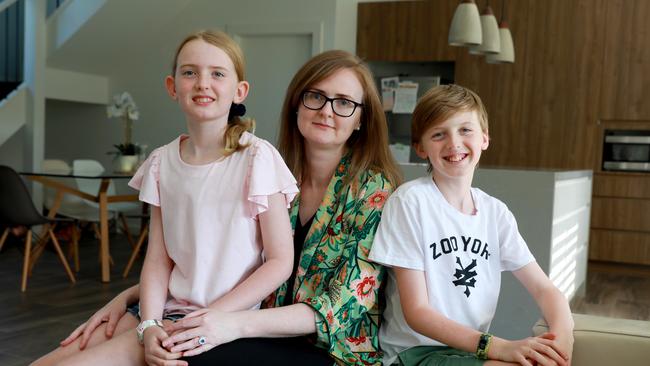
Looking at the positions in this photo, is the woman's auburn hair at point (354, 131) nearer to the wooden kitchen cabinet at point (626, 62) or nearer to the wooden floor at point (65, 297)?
the wooden floor at point (65, 297)

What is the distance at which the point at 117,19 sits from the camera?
682 cm

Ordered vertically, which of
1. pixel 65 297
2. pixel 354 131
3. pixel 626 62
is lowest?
pixel 65 297

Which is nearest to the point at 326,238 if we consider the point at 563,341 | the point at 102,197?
the point at 563,341

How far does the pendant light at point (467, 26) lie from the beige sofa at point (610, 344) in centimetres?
255

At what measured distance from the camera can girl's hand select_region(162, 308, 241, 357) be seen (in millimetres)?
1206

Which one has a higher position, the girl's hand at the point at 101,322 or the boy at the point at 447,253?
the boy at the point at 447,253

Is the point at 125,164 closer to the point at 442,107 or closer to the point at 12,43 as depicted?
the point at 12,43

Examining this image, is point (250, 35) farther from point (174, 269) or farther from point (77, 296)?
point (174, 269)

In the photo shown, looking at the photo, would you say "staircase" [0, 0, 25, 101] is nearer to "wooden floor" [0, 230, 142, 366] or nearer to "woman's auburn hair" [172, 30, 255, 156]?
"wooden floor" [0, 230, 142, 366]

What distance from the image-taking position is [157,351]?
1.23 metres

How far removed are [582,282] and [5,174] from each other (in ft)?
13.0

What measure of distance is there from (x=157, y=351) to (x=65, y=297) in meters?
3.23

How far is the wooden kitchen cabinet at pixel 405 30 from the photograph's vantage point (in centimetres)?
645

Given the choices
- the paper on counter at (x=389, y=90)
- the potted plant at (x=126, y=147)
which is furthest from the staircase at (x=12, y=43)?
the paper on counter at (x=389, y=90)
